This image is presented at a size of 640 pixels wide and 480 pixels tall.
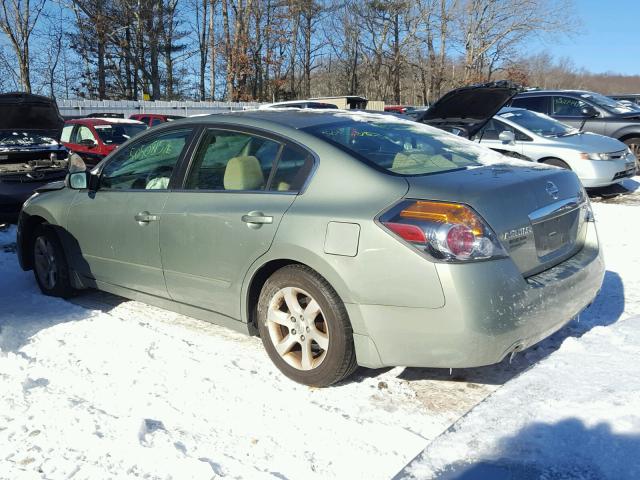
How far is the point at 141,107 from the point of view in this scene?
87.5 feet

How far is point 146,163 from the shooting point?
169 inches

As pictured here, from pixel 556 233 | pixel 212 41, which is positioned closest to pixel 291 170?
pixel 556 233

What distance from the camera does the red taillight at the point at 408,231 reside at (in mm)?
2711

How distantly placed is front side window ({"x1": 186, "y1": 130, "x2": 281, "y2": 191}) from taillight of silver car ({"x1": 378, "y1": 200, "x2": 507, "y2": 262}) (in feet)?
3.31

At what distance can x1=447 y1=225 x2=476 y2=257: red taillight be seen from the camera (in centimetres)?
267

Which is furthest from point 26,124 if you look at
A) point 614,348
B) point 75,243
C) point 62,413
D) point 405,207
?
point 614,348

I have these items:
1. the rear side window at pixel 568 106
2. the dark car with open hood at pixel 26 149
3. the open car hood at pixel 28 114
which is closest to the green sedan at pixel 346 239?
the dark car with open hood at pixel 26 149

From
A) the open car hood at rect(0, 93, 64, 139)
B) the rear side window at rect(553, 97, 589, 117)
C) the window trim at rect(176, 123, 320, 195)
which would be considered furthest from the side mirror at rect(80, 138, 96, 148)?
the rear side window at rect(553, 97, 589, 117)

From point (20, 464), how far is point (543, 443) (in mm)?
2162

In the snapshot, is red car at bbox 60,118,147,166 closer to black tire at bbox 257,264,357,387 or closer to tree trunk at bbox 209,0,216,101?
black tire at bbox 257,264,357,387

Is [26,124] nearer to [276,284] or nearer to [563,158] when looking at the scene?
[276,284]

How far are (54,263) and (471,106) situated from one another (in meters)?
5.44

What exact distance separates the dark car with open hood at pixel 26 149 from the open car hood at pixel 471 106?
17.9 ft

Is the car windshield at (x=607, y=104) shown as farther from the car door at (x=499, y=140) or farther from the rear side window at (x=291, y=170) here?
the rear side window at (x=291, y=170)
